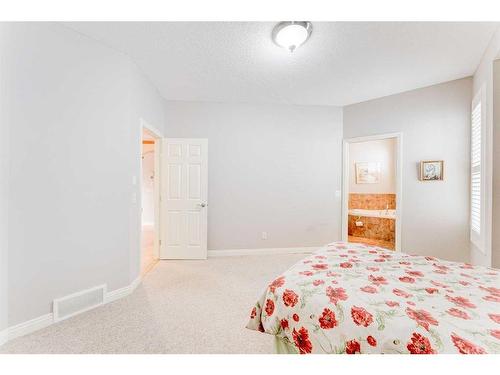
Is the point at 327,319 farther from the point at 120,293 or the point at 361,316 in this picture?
the point at 120,293

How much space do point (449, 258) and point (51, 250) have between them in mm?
4553

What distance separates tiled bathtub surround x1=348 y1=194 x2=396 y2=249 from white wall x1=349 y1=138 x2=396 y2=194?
0.51ft

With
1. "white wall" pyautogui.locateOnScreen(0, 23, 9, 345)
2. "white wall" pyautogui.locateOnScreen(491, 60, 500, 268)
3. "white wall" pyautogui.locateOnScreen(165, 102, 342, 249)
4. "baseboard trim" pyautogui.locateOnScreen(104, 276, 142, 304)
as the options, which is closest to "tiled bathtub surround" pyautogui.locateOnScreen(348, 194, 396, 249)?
"white wall" pyautogui.locateOnScreen(165, 102, 342, 249)

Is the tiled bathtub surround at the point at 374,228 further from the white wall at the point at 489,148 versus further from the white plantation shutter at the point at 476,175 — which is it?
the white wall at the point at 489,148

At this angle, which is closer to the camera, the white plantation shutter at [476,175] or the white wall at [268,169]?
the white plantation shutter at [476,175]

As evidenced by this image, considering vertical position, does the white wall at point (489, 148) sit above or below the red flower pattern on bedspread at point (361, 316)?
above

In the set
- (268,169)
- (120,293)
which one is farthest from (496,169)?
(120,293)

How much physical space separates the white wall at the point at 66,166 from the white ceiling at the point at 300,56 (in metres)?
0.36

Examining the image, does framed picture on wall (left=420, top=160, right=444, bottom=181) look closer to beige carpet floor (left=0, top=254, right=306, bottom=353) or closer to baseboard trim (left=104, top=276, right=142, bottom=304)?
beige carpet floor (left=0, top=254, right=306, bottom=353)

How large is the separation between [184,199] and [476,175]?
152 inches

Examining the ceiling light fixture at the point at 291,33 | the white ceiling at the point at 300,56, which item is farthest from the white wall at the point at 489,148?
the ceiling light fixture at the point at 291,33

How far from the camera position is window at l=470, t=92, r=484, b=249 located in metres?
2.47

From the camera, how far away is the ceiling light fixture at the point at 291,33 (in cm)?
184
